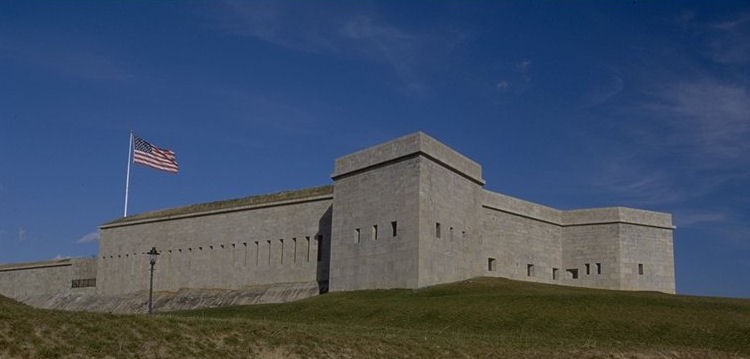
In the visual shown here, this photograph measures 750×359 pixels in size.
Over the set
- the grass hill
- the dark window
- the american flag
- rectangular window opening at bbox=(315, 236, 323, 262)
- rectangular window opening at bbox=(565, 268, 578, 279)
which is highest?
the american flag

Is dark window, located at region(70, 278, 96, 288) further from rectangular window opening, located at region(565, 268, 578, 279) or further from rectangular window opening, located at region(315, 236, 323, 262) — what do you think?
rectangular window opening, located at region(565, 268, 578, 279)

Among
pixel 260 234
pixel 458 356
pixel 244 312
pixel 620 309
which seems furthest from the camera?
pixel 260 234

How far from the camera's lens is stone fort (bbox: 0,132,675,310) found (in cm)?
3675

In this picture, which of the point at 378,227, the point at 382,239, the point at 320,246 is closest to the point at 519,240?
the point at 320,246

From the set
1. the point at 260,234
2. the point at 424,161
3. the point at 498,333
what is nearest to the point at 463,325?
the point at 498,333

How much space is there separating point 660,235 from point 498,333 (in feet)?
107

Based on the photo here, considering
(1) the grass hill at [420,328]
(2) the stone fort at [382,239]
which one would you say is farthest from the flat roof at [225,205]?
(1) the grass hill at [420,328]

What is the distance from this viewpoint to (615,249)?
50.2m

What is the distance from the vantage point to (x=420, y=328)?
25375mm

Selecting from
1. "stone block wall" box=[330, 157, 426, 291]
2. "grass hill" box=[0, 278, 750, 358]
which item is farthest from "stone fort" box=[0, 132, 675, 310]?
"grass hill" box=[0, 278, 750, 358]

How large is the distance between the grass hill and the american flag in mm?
22255

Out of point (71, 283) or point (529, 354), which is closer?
point (529, 354)

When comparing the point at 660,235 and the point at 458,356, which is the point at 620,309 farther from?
the point at 660,235

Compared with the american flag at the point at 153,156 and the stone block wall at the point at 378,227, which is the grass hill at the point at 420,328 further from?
the american flag at the point at 153,156
